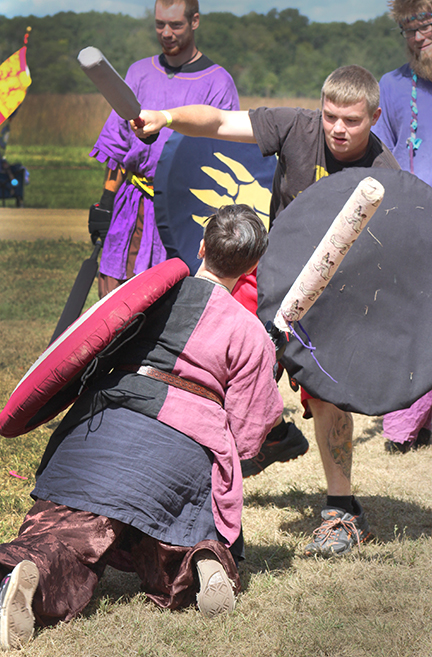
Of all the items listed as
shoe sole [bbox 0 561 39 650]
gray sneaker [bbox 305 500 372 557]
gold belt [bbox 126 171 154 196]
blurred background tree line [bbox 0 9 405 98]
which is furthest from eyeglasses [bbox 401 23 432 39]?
blurred background tree line [bbox 0 9 405 98]

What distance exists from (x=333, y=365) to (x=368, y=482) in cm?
102

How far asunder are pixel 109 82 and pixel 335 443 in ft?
4.50

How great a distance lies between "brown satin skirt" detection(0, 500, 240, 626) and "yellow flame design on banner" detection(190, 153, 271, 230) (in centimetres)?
178

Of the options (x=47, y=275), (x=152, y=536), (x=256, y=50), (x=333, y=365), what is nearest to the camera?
→ (x=152, y=536)

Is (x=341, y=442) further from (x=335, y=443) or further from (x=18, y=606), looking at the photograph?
(x=18, y=606)

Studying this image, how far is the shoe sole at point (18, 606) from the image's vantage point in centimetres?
159

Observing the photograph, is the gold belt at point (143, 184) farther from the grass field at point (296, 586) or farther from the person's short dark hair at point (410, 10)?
the person's short dark hair at point (410, 10)

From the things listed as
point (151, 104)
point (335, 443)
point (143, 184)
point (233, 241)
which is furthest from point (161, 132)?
point (335, 443)

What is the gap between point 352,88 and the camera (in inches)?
91.2

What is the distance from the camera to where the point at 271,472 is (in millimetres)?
3094

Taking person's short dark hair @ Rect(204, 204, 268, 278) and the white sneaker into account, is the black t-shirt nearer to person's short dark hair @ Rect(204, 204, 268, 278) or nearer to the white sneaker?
person's short dark hair @ Rect(204, 204, 268, 278)

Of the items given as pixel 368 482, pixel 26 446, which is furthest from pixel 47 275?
pixel 368 482

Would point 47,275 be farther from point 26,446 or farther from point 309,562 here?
point 309,562

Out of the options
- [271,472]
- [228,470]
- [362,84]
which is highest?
[362,84]
